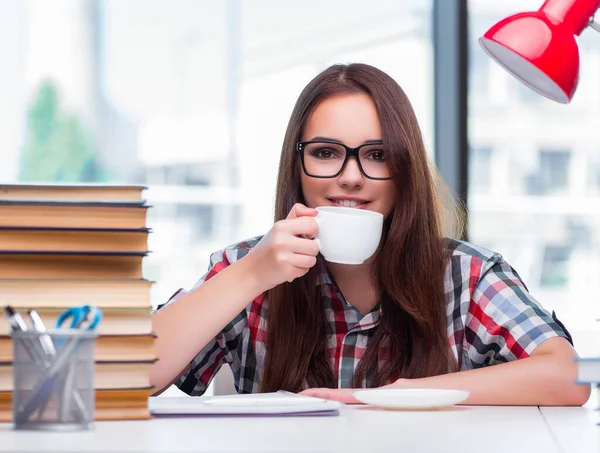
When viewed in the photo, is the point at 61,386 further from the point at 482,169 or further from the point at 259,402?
the point at 482,169

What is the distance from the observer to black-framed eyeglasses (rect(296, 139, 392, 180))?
1.62m

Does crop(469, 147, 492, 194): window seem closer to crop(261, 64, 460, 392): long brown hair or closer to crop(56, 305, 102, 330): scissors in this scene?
crop(261, 64, 460, 392): long brown hair

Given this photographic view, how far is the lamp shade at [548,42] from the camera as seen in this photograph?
1100 millimetres

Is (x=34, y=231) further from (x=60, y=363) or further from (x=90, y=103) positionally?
(x=90, y=103)

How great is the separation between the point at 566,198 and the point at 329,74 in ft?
6.19

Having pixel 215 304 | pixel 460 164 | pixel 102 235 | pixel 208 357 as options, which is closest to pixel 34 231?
pixel 102 235

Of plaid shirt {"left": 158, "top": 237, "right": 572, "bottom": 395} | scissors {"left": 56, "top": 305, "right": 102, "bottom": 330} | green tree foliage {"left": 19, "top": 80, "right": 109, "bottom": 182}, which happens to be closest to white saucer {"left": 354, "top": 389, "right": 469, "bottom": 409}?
scissors {"left": 56, "top": 305, "right": 102, "bottom": 330}

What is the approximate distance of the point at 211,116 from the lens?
3951 mm

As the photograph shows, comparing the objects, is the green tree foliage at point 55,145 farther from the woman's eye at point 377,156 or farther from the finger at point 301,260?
the finger at point 301,260

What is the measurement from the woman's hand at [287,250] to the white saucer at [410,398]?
0.25 m

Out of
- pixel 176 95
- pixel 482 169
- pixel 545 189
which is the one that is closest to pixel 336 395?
pixel 482 169

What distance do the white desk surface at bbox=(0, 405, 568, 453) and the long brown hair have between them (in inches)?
21.5

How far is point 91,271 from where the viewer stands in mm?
1016

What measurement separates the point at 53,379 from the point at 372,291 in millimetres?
952
